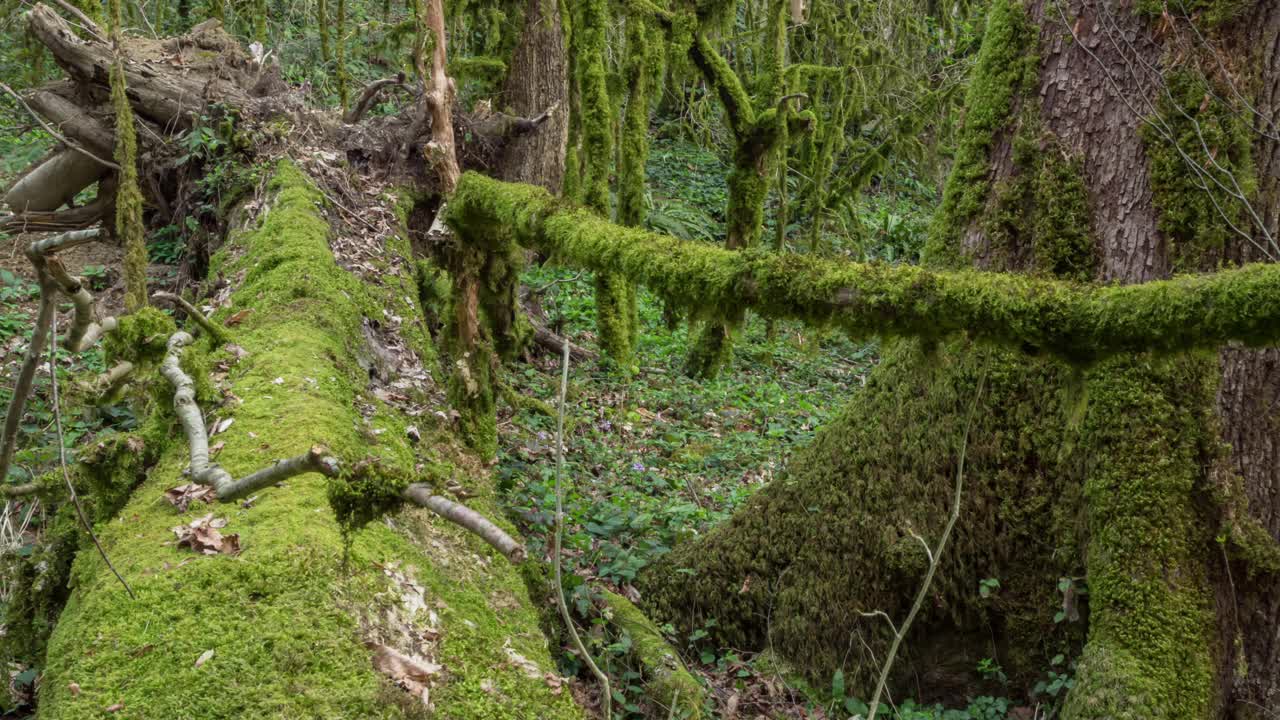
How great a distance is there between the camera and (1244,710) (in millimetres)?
3840

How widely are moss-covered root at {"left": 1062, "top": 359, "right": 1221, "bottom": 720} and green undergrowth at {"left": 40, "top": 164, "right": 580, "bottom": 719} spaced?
8.15 feet

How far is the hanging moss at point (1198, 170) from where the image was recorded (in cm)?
378

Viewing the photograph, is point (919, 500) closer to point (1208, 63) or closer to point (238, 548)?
point (1208, 63)

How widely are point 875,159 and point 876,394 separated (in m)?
6.05

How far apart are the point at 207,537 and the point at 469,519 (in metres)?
1.50

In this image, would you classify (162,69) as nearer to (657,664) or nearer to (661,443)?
(661,443)

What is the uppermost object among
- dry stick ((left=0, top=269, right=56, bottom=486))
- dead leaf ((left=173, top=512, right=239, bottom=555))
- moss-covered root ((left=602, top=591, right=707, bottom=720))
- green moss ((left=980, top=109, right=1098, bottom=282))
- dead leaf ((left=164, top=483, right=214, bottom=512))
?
green moss ((left=980, top=109, right=1098, bottom=282))

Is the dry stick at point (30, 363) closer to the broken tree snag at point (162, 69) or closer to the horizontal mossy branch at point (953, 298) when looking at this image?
the horizontal mossy branch at point (953, 298)

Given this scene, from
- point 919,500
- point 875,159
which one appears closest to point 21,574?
point 919,500

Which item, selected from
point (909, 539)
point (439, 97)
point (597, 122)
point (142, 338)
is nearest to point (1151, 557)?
point (909, 539)

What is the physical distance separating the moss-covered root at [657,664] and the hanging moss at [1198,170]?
302cm

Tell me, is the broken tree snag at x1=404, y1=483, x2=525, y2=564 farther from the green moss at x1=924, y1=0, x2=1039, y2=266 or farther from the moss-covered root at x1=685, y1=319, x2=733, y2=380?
the moss-covered root at x1=685, y1=319, x2=733, y2=380

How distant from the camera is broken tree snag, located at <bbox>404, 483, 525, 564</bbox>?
185cm

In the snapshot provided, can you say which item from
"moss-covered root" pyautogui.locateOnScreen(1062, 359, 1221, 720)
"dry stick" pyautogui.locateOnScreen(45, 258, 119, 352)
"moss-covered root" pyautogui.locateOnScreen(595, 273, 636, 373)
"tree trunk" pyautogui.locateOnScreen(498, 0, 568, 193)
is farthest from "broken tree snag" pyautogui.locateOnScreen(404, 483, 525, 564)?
"tree trunk" pyautogui.locateOnScreen(498, 0, 568, 193)
